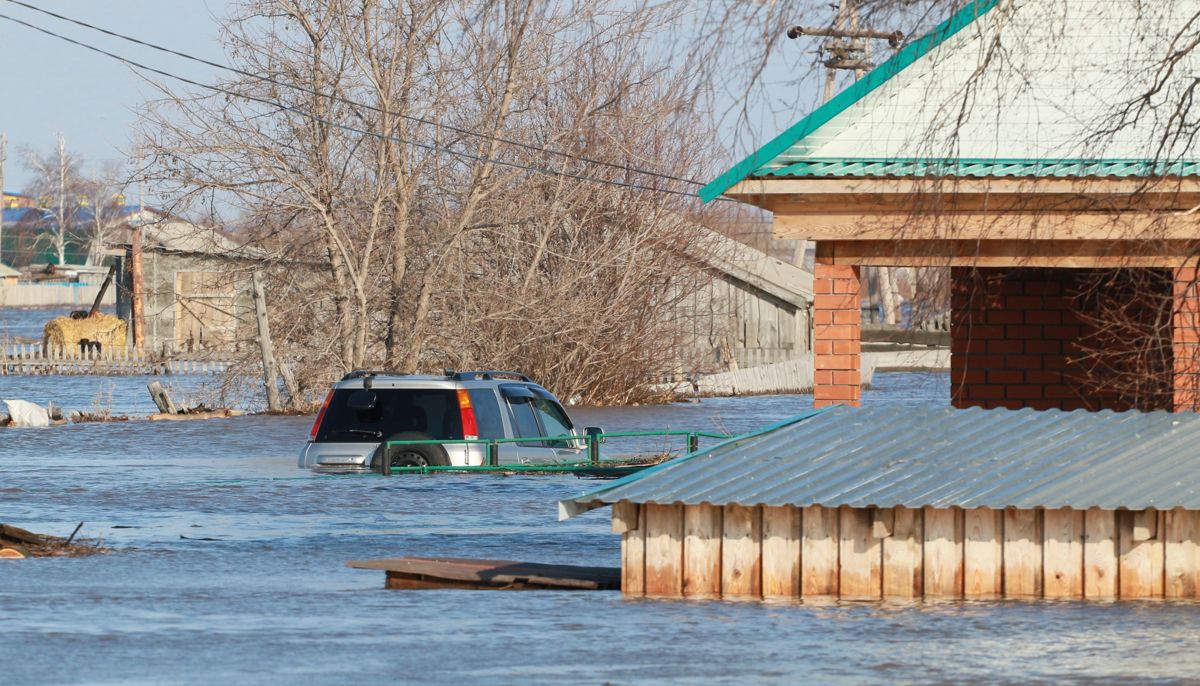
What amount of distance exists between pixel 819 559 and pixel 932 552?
28.2 inches

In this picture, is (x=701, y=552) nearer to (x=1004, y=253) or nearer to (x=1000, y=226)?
(x=1000, y=226)

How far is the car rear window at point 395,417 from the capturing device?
2153cm

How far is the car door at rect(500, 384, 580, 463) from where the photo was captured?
22.0 meters

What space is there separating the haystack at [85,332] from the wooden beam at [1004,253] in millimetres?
55701

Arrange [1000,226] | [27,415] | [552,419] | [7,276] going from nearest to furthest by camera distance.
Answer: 1. [1000,226]
2. [552,419]
3. [27,415]
4. [7,276]

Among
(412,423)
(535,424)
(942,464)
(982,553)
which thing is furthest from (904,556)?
(535,424)

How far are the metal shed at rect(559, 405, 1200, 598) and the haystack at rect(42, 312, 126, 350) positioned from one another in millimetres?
58028

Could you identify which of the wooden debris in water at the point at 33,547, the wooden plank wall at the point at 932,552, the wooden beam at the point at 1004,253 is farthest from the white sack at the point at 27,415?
the wooden plank wall at the point at 932,552

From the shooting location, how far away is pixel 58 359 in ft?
209

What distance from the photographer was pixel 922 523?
12.7m

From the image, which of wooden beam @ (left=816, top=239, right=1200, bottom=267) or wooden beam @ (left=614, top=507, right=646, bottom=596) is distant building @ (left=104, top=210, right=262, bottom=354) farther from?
wooden beam @ (left=614, top=507, right=646, bottom=596)

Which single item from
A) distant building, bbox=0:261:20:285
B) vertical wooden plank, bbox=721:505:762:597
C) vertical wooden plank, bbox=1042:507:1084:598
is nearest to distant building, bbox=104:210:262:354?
vertical wooden plank, bbox=721:505:762:597

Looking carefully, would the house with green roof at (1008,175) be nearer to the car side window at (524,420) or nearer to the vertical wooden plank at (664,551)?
the vertical wooden plank at (664,551)

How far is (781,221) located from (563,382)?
2668cm
